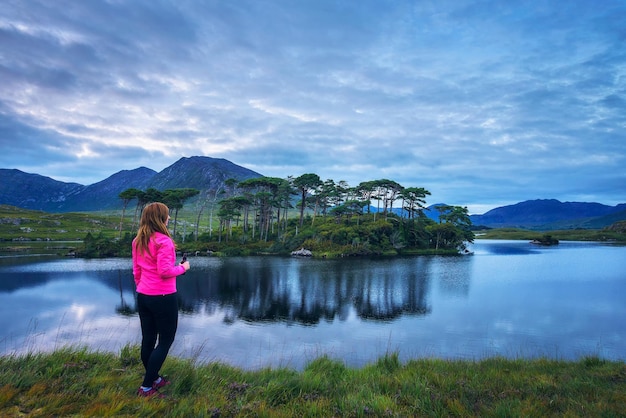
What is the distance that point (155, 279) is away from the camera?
5000 millimetres

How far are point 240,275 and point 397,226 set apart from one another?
43.0 metres

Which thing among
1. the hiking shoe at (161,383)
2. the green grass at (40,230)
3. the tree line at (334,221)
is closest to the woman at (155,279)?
the hiking shoe at (161,383)

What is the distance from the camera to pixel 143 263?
5.07m

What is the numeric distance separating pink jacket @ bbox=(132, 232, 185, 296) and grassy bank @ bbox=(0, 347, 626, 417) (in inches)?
60.4

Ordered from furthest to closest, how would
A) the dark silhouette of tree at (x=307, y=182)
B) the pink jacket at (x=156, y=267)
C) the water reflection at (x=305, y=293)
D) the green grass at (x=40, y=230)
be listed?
the green grass at (x=40, y=230) < the dark silhouette of tree at (x=307, y=182) < the water reflection at (x=305, y=293) < the pink jacket at (x=156, y=267)

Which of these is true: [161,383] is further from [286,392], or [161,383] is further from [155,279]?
[286,392]

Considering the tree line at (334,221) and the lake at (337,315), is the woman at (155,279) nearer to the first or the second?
the lake at (337,315)

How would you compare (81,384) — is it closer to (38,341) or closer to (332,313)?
(38,341)

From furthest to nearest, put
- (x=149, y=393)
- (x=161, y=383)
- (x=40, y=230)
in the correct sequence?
(x=40, y=230), (x=161, y=383), (x=149, y=393)

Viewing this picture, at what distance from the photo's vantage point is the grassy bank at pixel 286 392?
468cm

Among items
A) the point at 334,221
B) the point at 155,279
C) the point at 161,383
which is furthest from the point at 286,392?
the point at 334,221

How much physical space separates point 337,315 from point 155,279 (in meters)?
15.8

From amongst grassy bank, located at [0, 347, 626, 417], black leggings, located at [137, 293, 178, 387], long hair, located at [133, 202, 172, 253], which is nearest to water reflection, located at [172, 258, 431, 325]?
grassy bank, located at [0, 347, 626, 417]

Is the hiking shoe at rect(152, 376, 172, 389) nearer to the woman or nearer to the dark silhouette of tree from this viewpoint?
the woman
